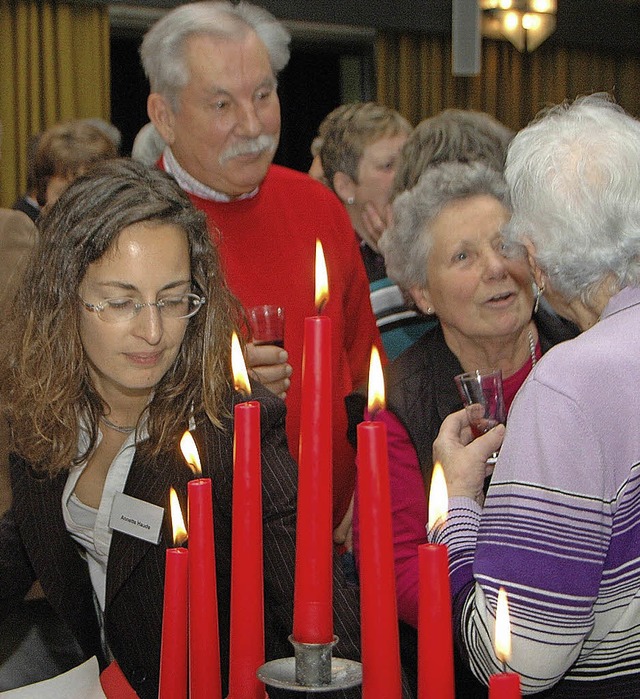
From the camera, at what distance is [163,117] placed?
2740 mm

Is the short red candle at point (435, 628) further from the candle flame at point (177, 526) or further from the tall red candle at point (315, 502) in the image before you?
the candle flame at point (177, 526)

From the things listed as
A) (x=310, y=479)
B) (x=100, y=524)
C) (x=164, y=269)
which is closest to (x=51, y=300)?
Answer: (x=164, y=269)

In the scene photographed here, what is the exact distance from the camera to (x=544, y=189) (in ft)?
4.45

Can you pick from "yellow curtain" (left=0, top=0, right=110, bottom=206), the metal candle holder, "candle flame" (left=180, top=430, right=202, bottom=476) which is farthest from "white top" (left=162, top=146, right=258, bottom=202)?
"yellow curtain" (left=0, top=0, right=110, bottom=206)

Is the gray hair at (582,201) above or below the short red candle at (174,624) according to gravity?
above

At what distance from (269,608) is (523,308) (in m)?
0.94

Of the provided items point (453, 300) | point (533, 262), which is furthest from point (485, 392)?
point (453, 300)

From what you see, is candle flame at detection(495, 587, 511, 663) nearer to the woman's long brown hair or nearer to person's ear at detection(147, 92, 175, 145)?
the woman's long brown hair

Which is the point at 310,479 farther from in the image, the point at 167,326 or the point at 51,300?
the point at 51,300

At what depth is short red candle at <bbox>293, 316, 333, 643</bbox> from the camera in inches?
23.2

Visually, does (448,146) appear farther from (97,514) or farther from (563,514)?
(563,514)

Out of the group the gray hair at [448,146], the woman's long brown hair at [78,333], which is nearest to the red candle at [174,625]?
the woman's long brown hair at [78,333]

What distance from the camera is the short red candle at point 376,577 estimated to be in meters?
0.58

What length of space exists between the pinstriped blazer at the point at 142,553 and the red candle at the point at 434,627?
846 mm
